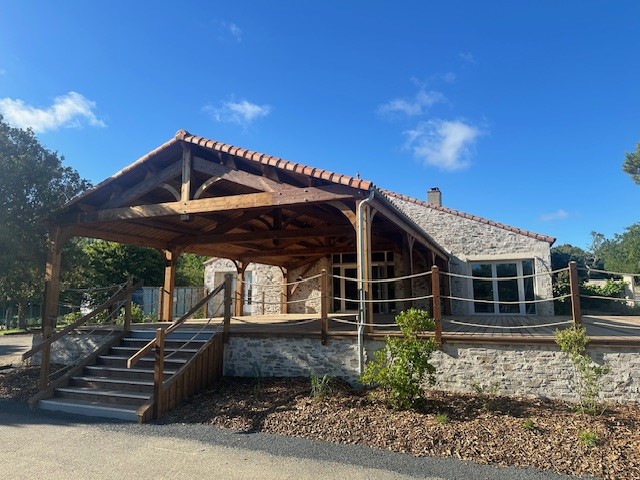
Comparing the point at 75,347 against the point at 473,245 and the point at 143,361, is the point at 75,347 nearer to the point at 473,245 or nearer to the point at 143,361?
the point at 143,361

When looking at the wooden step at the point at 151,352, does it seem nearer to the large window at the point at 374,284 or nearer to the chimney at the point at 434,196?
the large window at the point at 374,284

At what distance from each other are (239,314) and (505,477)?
39.3 feet

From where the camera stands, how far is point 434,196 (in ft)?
55.9

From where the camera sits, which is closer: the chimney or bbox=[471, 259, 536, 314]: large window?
bbox=[471, 259, 536, 314]: large window

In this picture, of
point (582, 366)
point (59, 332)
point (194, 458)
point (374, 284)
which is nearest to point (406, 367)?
point (582, 366)

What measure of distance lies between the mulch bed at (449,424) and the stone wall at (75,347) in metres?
3.06

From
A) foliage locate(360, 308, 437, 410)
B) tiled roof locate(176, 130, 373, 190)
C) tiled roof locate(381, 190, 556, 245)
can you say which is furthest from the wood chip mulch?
tiled roof locate(381, 190, 556, 245)

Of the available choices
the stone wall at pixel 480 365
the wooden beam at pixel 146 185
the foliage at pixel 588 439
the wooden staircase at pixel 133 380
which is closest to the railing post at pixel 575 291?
the stone wall at pixel 480 365

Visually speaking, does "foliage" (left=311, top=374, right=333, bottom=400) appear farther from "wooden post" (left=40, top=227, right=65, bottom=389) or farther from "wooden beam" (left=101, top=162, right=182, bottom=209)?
"wooden post" (left=40, top=227, right=65, bottom=389)

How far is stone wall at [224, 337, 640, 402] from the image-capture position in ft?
16.5

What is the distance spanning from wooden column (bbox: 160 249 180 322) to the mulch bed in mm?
5712

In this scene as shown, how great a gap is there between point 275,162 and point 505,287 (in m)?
10.4

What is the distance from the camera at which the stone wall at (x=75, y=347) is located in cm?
767

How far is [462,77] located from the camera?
11078 millimetres
